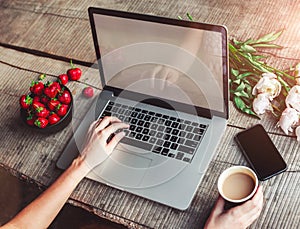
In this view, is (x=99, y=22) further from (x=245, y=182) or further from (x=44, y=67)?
(x=245, y=182)

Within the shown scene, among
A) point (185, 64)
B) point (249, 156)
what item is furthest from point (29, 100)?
point (249, 156)

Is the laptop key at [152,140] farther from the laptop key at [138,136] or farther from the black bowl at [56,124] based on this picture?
the black bowl at [56,124]

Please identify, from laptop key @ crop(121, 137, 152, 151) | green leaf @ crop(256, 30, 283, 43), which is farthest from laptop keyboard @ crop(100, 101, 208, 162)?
green leaf @ crop(256, 30, 283, 43)

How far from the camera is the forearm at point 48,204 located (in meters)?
1.25

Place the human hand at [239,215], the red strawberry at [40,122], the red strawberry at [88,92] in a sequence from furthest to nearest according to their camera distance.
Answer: the red strawberry at [88,92] → the red strawberry at [40,122] → the human hand at [239,215]

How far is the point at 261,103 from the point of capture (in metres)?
1.27

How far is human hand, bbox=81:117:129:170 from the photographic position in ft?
4.29

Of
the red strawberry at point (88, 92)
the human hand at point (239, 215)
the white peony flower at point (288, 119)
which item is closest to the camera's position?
the human hand at point (239, 215)

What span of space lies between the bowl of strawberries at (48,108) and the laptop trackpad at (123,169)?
0.18 m

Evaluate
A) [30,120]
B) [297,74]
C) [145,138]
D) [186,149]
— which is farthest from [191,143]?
[30,120]

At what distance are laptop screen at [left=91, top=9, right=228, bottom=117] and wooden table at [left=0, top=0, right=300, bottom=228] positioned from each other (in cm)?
12

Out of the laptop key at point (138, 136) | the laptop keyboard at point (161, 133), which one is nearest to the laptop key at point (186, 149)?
the laptop keyboard at point (161, 133)

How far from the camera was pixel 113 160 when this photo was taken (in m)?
1.30

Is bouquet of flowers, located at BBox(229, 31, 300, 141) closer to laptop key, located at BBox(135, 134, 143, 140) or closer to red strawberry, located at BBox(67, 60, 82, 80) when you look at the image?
laptop key, located at BBox(135, 134, 143, 140)
